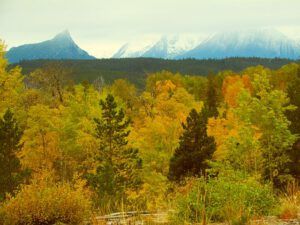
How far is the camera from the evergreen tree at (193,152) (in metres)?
26.8

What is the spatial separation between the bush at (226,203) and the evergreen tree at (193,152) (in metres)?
19.5

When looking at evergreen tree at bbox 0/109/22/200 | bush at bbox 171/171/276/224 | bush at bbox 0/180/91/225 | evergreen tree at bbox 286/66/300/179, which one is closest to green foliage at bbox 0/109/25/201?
evergreen tree at bbox 0/109/22/200

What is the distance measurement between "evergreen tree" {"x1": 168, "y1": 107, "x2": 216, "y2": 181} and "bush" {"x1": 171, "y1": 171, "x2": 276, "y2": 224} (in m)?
19.5

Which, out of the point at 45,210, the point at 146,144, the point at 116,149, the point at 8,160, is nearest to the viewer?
the point at 45,210

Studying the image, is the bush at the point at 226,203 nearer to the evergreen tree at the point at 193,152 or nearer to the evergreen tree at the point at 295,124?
the evergreen tree at the point at 193,152

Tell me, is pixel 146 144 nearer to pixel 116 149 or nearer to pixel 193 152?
pixel 116 149

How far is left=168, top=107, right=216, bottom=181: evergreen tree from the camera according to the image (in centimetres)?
2681

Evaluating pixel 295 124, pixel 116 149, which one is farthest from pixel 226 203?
pixel 116 149

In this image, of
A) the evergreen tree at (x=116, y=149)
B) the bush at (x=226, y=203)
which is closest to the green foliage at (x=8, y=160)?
the evergreen tree at (x=116, y=149)

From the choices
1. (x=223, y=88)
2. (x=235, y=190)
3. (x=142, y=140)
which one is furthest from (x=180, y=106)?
(x=223, y=88)

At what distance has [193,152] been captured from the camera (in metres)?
27.1

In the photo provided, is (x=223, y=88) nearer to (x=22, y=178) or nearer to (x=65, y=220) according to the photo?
(x=22, y=178)

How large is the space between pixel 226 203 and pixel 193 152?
20.7 m

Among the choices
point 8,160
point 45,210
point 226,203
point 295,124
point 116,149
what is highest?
point 226,203
